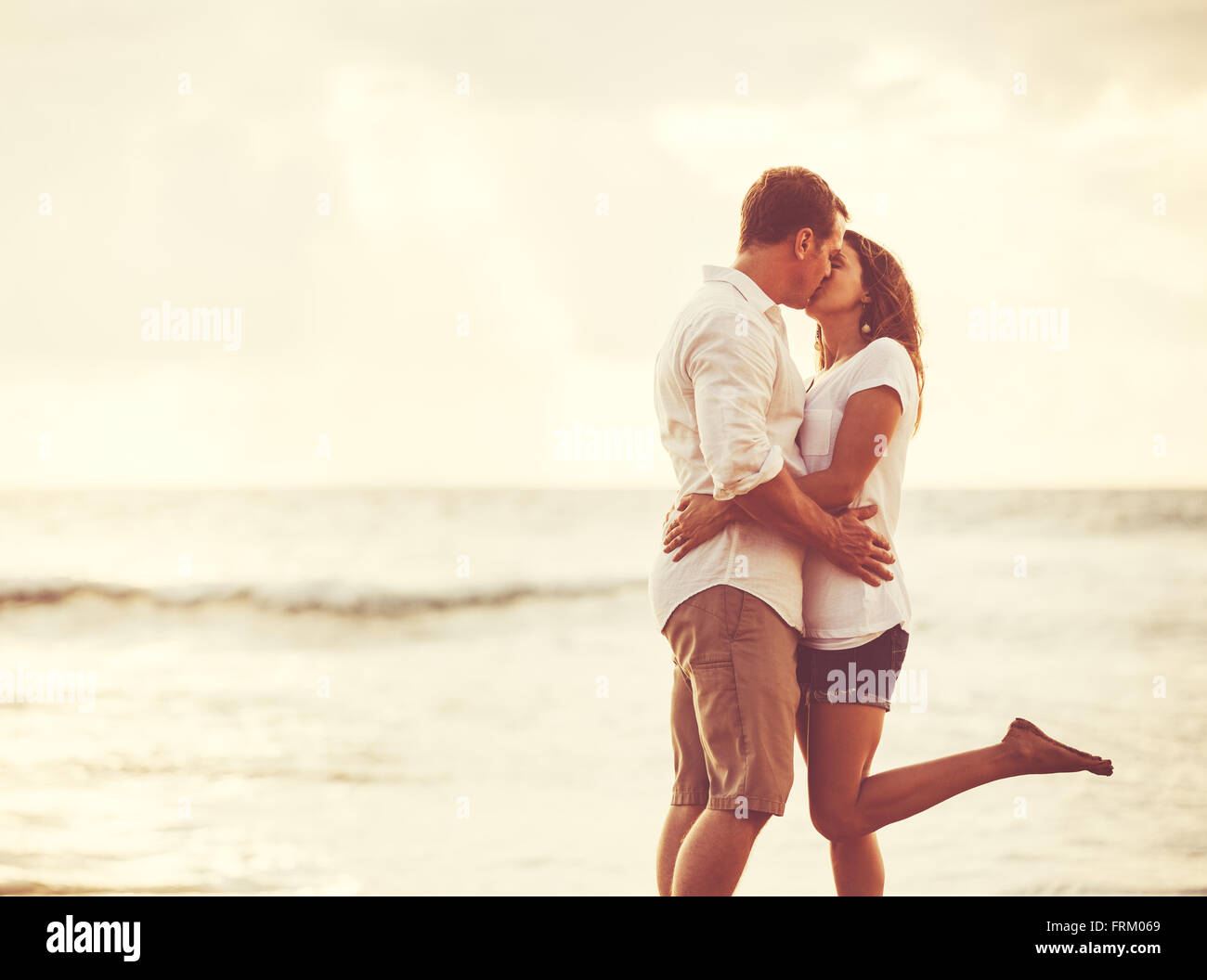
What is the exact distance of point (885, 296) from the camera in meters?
2.13

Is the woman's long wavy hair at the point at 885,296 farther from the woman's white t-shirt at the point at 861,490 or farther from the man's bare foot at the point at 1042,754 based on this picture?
the man's bare foot at the point at 1042,754

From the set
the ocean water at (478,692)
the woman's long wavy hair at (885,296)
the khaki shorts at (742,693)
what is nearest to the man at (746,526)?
the khaki shorts at (742,693)

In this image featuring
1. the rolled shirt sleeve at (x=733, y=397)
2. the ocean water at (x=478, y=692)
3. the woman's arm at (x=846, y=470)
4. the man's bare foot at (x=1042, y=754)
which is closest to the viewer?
the rolled shirt sleeve at (x=733, y=397)

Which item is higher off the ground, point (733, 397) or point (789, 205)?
point (789, 205)

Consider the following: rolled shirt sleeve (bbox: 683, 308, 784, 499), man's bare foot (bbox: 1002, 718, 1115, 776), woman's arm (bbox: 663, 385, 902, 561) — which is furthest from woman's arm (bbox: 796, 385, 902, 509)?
man's bare foot (bbox: 1002, 718, 1115, 776)

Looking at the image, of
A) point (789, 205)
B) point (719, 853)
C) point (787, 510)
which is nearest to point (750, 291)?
point (789, 205)

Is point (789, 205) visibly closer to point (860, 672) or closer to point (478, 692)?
point (860, 672)

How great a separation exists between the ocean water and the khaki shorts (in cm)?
185

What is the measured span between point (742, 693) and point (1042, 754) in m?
0.64

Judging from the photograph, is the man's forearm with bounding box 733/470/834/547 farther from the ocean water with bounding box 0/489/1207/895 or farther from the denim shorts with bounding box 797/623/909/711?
the ocean water with bounding box 0/489/1207/895

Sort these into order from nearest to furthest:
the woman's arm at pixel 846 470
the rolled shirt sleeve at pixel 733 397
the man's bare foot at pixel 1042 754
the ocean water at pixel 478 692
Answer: the rolled shirt sleeve at pixel 733 397 → the woman's arm at pixel 846 470 → the man's bare foot at pixel 1042 754 → the ocean water at pixel 478 692

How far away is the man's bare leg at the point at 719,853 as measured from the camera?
6.16ft

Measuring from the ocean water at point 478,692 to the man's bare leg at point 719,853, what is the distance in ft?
5.84

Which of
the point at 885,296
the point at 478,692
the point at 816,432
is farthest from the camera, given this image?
the point at 478,692
